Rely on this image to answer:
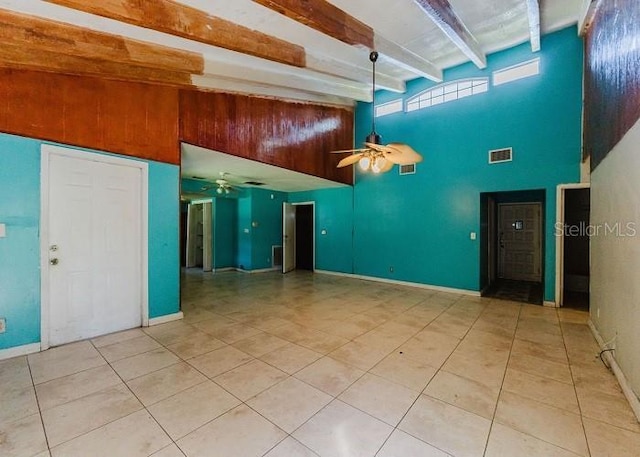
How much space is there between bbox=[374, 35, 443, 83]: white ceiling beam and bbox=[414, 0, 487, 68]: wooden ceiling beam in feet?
2.18

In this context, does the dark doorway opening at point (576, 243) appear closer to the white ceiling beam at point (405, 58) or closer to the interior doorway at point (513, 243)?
the interior doorway at point (513, 243)

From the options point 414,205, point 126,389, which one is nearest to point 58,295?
point 126,389

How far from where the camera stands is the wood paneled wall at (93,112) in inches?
106

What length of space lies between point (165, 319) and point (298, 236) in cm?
542

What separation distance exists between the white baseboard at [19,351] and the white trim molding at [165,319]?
1.02 meters

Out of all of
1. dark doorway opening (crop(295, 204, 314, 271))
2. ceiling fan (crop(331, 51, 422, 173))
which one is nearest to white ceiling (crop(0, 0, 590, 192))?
ceiling fan (crop(331, 51, 422, 173))

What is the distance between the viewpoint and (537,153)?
14.7 feet

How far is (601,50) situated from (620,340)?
9.83 feet

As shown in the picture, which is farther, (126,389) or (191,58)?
(191,58)

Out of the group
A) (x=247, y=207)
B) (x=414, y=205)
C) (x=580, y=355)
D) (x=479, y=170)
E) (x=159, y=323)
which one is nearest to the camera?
(x=580, y=355)

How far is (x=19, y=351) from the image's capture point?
271 centimetres

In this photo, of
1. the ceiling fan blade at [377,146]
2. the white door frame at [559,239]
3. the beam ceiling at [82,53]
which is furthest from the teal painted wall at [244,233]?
the white door frame at [559,239]

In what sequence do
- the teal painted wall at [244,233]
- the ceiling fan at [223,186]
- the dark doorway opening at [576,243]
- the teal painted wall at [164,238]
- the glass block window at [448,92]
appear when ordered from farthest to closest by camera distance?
1. the teal painted wall at [244,233]
2. the ceiling fan at [223,186]
3. the dark doorway opening at [576,243]
4. the glass block window at [448,92]
5. the teal painted wall at [164,238]

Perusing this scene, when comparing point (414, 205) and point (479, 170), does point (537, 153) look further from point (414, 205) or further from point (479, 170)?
point (414, 205)
